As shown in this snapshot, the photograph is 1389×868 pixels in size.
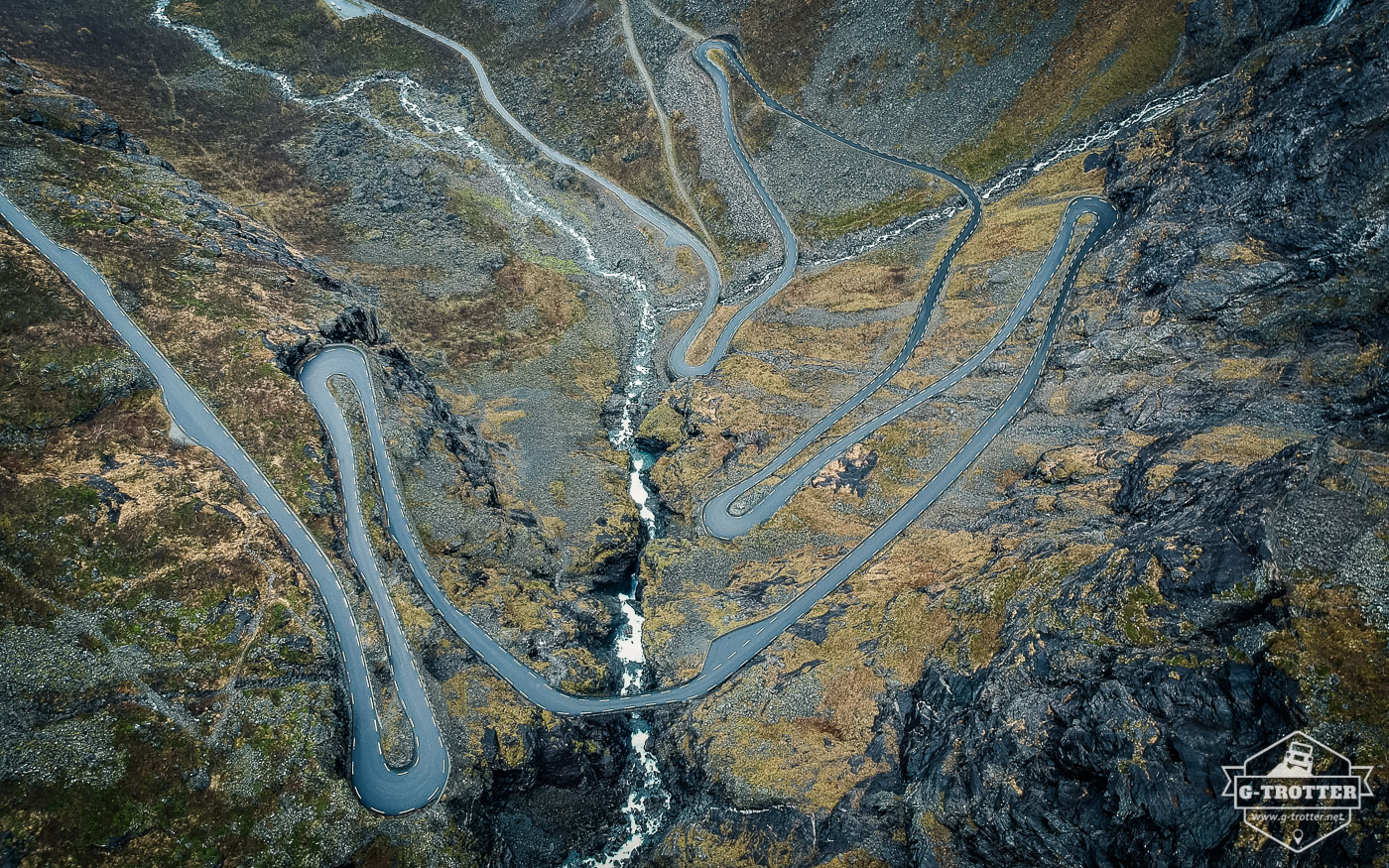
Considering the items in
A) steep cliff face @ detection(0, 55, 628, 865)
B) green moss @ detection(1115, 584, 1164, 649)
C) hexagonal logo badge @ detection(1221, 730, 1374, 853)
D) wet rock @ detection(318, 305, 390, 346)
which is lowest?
hexagonal logo badge @ detection(1221, 730, 1374, 853)

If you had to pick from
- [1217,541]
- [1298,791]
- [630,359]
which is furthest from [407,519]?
[1298,791]

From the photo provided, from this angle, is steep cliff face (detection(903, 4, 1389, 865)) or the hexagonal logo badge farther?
steep cliff face (detection(903, 4, 1389, 865))

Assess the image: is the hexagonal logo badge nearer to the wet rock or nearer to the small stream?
the small stream

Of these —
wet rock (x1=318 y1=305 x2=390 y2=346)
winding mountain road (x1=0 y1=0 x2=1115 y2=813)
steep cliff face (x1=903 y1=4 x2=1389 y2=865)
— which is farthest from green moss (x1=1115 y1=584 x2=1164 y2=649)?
wet rock (x1=318 y1=305 x2=390 y2=346)

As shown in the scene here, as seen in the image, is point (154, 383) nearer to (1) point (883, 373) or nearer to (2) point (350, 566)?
(2) point (350, 566)

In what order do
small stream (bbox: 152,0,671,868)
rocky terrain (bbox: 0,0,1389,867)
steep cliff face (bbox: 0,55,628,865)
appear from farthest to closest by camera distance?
1. small stream (bbox: 152,0,671,868)
2. steep cliff face (bbox: 0,55,628,865)
3. rocky terrain (bbox: 0,0,1389,867)

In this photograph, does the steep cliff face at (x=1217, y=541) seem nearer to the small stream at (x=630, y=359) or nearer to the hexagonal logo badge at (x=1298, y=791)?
the hexagonal logo badge at (x=1298, y=791)

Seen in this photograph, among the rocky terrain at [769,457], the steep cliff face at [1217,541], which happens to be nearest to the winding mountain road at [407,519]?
the rocky terrain at [769,457]
